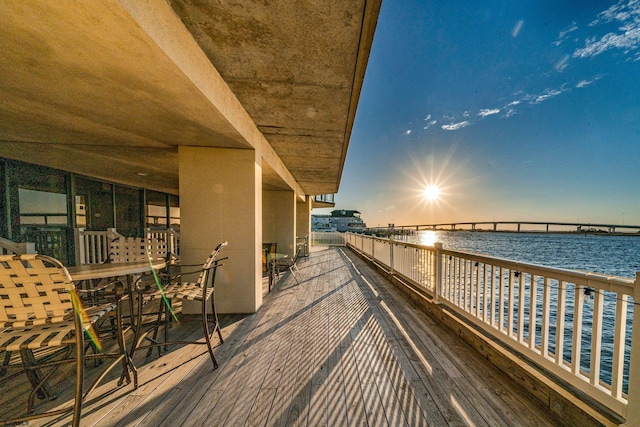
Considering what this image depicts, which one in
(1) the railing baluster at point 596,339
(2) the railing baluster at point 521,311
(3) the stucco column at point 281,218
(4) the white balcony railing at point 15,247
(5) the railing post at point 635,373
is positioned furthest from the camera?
(3) the stucco column at point 281,218

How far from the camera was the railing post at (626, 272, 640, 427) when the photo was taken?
111cm

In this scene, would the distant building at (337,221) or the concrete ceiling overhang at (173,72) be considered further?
the distant building at (337,221)

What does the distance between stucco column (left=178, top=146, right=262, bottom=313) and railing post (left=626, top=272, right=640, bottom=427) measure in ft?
10.6

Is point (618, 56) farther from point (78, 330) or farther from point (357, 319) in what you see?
point (78, 330)

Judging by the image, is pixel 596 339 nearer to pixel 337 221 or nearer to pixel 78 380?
pixel 78 380

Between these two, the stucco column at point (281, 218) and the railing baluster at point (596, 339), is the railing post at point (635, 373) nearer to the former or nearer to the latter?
the railing baluster at point (596, 339)

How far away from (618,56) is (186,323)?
1634cm

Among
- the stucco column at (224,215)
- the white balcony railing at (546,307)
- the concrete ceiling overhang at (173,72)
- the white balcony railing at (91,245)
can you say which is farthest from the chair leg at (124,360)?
the white balcony railing at (546,307)

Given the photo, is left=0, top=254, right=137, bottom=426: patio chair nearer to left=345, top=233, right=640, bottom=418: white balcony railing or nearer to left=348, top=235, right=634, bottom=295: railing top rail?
left=345, top=233, right=640, bottom=418: white balcony railing

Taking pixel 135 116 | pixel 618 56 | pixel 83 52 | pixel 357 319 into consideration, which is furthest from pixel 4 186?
pixel 618 56

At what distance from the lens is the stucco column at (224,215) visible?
3.05 meters

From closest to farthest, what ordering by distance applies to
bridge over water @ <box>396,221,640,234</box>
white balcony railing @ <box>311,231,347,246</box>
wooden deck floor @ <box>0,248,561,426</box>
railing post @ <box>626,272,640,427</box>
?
railing post @ <box>626,272,640,427</box> → wooden deck floor @ <box>0,248,561,426</box> → white balcony railing @ <box>311,231,347,246</box> → bridge over water @ <box>396,221,640,234</box>

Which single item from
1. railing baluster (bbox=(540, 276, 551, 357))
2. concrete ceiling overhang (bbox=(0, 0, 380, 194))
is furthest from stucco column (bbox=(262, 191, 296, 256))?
railing baluster (bbox=(540, 276, 551, 357))

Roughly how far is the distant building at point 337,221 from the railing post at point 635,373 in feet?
145
